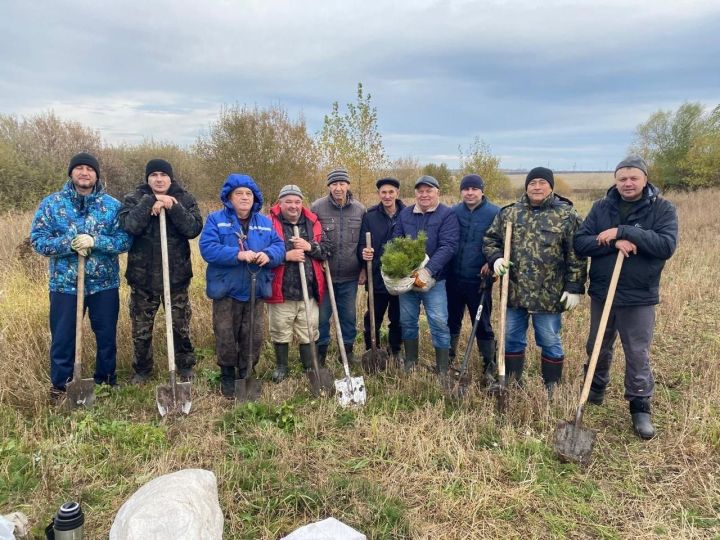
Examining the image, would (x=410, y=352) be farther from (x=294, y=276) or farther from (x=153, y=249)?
(x=153, y=249)

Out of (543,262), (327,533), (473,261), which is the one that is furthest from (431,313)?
(327,533)

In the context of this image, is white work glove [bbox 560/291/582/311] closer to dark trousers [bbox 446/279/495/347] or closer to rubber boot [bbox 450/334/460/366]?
dark trousers [bbox 446/279/495/347]

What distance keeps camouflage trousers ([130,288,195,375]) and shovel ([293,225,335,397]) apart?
A: 1222mm

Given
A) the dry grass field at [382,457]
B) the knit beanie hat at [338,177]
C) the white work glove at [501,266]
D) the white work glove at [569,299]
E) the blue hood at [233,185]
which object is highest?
the knit beanie hat at [338,177]

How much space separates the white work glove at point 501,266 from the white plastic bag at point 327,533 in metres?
2.60

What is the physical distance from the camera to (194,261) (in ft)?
27.8

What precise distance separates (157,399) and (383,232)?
110 inches

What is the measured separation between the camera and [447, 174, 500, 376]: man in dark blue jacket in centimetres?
482

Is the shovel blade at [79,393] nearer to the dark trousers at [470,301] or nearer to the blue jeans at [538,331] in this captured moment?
the dark trousers at [470,301]

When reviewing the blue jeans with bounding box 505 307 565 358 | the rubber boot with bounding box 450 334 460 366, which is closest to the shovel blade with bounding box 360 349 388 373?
the rubber boot with bounding box 450 334 460 366

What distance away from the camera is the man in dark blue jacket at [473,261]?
4.82 m

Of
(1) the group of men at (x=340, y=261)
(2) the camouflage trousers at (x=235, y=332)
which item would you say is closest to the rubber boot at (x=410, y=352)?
(1) the group of men at (x=340, y=261)

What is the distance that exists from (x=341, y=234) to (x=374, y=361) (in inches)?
57.4

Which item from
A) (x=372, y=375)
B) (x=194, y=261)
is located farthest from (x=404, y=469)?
(x=194, y=261)
